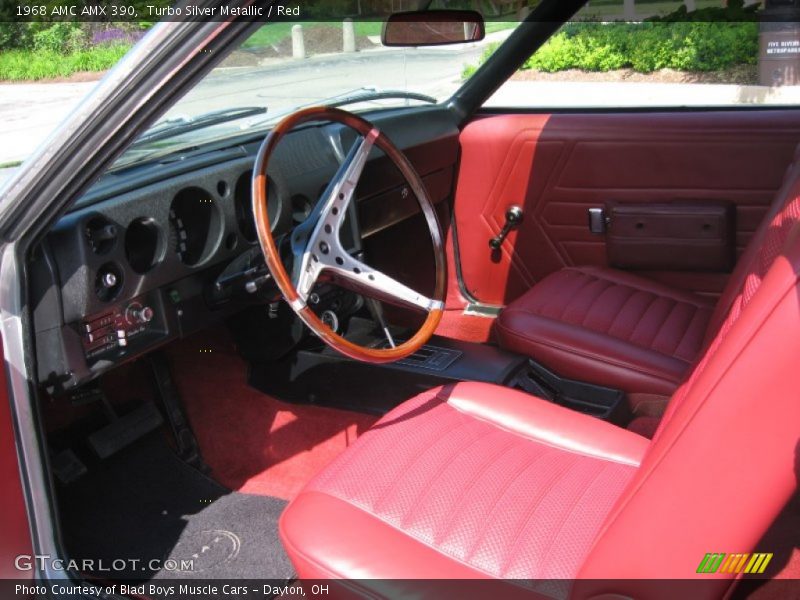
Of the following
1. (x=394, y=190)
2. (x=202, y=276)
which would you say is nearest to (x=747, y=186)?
(x=394, y=190)

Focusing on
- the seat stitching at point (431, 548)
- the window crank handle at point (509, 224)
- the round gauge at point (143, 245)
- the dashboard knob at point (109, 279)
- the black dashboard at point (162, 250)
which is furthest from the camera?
the window crank handle at point (509, 224)

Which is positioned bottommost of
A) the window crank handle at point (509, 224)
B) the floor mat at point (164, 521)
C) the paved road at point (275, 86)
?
the floor mat at point (164, 521)

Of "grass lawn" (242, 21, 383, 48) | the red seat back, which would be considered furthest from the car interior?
"grass lawn" (242, 21, 383, 48)

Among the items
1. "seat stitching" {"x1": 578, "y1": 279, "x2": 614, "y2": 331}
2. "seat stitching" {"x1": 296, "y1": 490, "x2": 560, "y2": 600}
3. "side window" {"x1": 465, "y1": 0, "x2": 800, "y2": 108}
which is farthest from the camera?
"side window" {"x1": 465, "y1": 0, "x2": 800, "y2": 108}

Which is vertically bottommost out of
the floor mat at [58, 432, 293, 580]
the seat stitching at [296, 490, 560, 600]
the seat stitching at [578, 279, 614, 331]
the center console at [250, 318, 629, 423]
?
the floor mat at [58, 432, 293, 580]

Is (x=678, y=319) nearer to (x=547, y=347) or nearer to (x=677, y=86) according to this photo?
(x=547, y=347)

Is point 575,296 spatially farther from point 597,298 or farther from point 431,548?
point 431,548

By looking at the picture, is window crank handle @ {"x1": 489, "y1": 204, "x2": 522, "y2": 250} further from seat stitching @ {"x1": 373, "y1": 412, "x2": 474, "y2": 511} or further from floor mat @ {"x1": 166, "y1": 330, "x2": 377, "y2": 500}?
seat stitching @ {"x1": 373, "y1": 412, "x2": 474, "y2": 511}

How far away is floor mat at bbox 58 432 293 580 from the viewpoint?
2.19 m

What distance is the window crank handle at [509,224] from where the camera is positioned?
3318 millimetres

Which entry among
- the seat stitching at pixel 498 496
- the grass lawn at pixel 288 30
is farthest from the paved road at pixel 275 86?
the seat stitching at pixel 498 496

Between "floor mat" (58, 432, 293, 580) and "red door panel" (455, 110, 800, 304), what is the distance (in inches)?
57.6

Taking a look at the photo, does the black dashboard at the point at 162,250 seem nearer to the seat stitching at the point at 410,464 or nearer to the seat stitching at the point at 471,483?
the seat stitching at the point at 410,464

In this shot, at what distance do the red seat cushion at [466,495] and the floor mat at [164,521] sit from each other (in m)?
0.61
